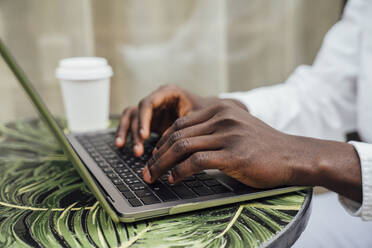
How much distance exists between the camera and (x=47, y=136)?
3.21ft

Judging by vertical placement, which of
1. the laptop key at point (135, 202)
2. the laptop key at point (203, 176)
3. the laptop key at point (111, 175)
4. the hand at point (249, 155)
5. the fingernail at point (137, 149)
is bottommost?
the fingernail at point (137, 149)

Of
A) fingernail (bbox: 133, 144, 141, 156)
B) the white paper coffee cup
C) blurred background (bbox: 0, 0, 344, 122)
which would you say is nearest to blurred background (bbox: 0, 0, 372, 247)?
blurred background (bbox: 0, 0, 344, 122)

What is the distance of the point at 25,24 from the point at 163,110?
27.5 inches

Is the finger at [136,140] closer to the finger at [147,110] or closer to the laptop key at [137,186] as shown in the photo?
the finger at [147,110]

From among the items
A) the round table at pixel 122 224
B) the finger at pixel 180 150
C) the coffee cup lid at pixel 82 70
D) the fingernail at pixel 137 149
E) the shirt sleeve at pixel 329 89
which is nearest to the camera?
the round table at pixel 122 224

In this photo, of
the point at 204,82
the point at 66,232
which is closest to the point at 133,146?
the point at 66,232

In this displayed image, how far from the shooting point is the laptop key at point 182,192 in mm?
563

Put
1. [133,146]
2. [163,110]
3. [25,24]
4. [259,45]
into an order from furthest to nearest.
Result: [259,45] → [25,24] → [163,110] → [133,146]

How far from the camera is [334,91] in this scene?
1.13 m

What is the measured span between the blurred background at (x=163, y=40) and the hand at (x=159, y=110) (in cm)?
65

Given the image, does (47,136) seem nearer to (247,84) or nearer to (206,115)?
(206,115)

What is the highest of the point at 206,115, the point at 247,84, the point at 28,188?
the point at 206,115

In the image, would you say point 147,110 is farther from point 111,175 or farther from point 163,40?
point 163,40

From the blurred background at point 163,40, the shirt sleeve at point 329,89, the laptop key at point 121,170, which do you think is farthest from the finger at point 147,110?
the blurred background at point 163,40
